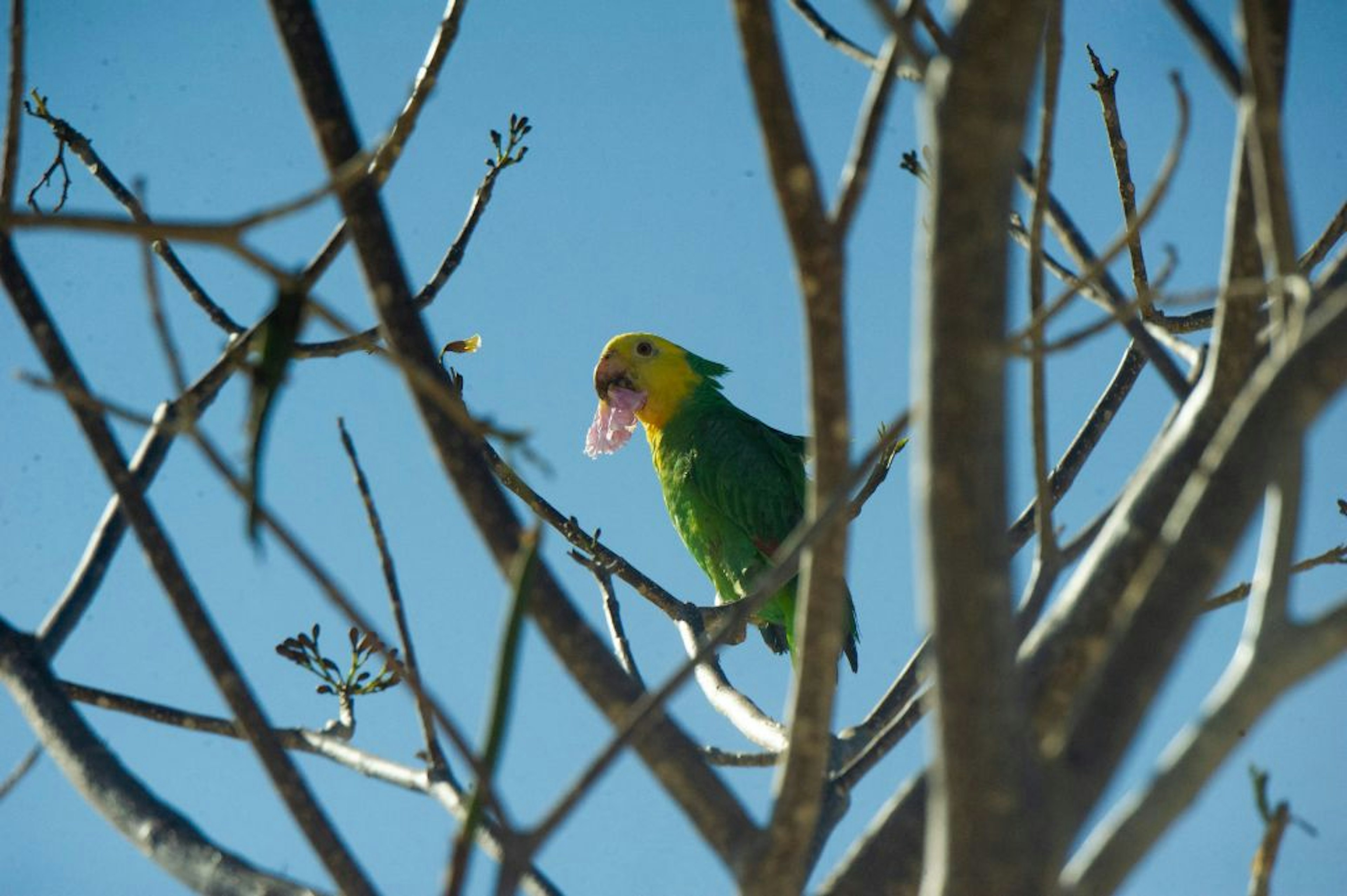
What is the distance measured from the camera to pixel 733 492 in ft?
17.5

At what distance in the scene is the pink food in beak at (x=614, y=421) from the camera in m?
5.66

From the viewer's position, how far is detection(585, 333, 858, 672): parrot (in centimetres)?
525

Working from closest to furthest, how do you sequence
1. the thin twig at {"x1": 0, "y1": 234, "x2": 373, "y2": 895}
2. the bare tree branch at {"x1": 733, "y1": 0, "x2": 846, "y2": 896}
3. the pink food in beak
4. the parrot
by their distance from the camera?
the bare tree branch at {"x1": 733, "y1": 0, "x2": 846, "y2": 896} < the thin twig at {"x1": 0, "y1": 234, "x2": 373, "y2": 895} < the parrot < the pink food in beak

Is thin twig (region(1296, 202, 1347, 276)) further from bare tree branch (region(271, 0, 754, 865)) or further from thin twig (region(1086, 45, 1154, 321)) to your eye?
bare tree branch (region(271, 0, 754, 865))

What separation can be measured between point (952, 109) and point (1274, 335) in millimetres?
689

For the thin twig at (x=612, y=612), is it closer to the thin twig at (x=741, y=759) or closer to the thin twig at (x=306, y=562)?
the thin twig at (x=741, y=759)

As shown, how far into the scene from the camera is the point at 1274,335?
1373 mm

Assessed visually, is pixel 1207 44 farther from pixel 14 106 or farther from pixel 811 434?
pixel 14 106

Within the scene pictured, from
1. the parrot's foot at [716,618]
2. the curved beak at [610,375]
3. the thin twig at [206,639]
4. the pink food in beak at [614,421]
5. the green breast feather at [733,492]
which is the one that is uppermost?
the curved beak at [610,375]

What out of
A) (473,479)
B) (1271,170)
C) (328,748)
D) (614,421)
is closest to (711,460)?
(614,421)

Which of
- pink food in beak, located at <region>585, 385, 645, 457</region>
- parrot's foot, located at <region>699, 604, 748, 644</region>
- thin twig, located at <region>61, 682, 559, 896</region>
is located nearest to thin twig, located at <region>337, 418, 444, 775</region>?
thin twig, located at <region>61, 682, 559, 896</region>

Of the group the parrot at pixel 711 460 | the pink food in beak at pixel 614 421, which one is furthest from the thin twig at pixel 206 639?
the pink food in beak at pixel 614 421

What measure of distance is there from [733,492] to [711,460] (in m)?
0.21

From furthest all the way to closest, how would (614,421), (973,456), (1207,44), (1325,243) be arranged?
1. (614,421)
2. (1325,243)
3. (1207,44)
4. (973,456)
